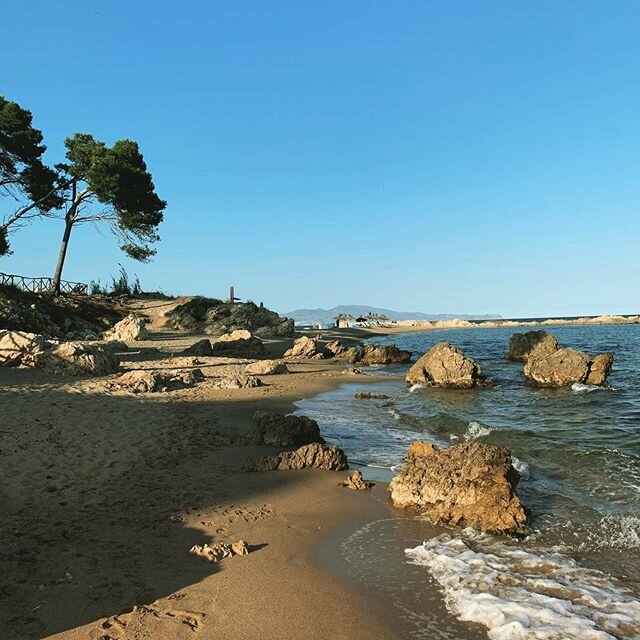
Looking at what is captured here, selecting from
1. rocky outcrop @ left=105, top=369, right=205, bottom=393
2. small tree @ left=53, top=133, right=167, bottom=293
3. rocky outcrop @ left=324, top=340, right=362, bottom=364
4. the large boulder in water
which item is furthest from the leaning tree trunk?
the large boulder in water

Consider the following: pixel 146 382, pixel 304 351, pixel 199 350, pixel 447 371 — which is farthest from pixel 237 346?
pixel 146 382

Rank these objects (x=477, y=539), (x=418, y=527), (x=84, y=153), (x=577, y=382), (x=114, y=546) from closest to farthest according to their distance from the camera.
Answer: (x=114, y=546) → (x=477, y=539) → (x=418, y=527) → (x=577, y=382) → (x=84, y=153)

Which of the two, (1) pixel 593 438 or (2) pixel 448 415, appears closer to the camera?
(1) pixel 593 438

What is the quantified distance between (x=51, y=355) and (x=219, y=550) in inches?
503

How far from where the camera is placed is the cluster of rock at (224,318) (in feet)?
129

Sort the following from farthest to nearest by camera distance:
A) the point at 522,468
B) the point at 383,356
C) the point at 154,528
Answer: the point at 383,356, the point at 522,468, the point at 154,528

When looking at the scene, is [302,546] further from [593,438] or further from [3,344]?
[3,344]

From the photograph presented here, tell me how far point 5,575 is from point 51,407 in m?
6.80

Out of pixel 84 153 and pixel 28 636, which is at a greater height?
pixel 84 153

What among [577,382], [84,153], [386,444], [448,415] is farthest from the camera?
[84,153]

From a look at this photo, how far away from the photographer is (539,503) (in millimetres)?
6891

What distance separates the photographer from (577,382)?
64.4 feet

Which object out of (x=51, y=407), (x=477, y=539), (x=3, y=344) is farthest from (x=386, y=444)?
(x=3, y=344)

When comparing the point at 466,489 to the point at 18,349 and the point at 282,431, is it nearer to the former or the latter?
the point at 282,431
